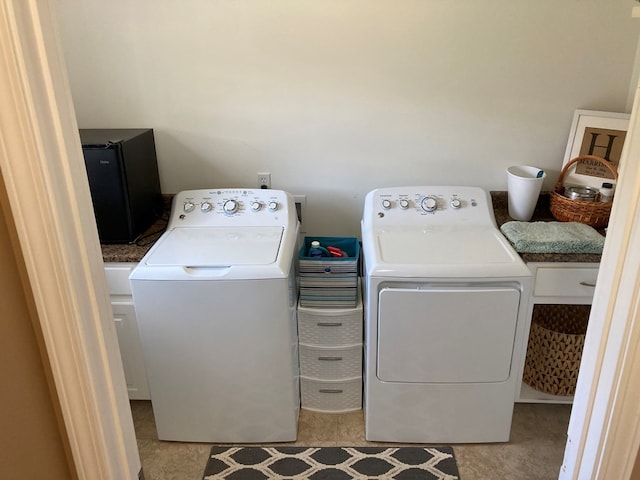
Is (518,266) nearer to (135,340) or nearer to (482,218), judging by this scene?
(482,218)

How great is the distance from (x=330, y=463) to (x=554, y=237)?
1254 millimetres

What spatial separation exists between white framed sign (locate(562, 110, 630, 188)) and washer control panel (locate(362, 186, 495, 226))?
0.43 m

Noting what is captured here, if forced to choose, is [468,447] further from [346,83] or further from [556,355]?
[346,83]

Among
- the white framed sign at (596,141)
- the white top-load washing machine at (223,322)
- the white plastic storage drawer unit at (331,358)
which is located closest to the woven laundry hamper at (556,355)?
the white framed sign at (596,141)

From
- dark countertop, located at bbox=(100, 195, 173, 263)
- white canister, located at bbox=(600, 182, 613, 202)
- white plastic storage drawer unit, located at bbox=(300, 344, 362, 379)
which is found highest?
white canister, located at bbox=(600, 182, 613, 202)

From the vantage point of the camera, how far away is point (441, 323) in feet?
6.53

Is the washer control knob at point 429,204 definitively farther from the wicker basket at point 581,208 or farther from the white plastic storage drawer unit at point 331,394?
the white plastic storage drawer unit at point 331,394

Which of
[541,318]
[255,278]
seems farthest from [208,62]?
[541,318]

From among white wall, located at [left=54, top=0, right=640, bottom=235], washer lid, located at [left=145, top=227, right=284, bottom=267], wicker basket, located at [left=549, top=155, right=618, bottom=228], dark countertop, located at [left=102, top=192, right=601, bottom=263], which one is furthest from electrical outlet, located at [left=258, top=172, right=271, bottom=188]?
wicker basket, located at [left=549, top=155, right=618, bottom=228]

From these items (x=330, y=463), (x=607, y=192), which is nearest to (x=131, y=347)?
(x=330, y=463)

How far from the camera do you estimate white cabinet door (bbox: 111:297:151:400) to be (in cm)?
215

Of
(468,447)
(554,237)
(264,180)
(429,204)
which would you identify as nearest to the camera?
(554,237)

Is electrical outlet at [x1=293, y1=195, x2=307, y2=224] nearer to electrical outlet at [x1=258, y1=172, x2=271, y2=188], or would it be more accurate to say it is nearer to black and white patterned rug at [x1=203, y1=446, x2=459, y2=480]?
electrical outlet at [x1=258, y1=172, x2=271, y2=188]

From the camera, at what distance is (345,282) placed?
218cm
